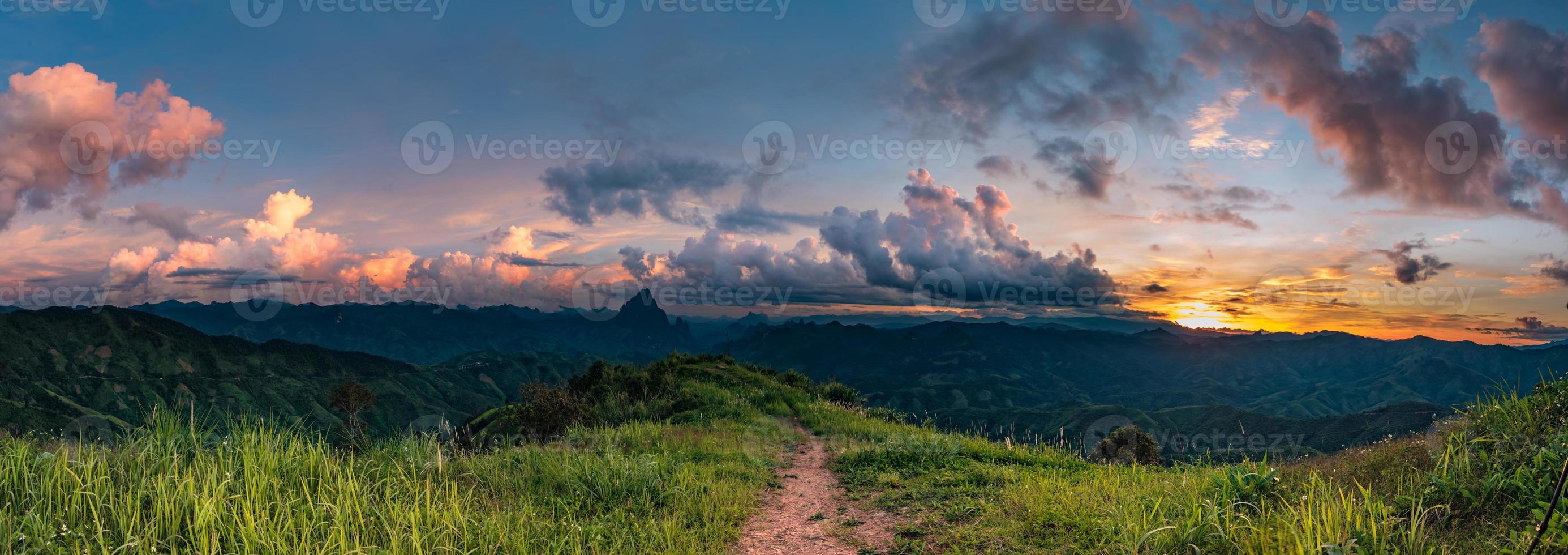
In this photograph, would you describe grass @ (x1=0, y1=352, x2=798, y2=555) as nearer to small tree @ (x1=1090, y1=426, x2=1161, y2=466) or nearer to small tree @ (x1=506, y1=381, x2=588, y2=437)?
small tree @ (x1=506, y1=381, x2=588, y2=437)

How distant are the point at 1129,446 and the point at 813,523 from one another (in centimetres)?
5137

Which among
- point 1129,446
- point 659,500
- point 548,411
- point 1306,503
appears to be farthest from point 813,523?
point 1129,446

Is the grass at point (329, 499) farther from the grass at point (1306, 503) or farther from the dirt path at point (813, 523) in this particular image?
the grass at point (1306, 503)

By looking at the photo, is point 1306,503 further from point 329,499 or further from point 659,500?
point 329,499

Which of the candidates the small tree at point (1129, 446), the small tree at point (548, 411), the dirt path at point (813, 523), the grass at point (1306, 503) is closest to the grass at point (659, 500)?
the grass at point (1306, 503)

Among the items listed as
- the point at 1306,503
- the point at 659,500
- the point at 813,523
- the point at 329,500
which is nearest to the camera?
the point at 1306,503

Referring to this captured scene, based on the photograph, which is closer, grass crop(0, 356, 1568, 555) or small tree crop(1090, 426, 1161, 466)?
grass crop(0, 356, 1568, 555)

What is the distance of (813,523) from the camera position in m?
10.2

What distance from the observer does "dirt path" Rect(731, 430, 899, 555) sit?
9.00m

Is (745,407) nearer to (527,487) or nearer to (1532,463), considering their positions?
(527,487)

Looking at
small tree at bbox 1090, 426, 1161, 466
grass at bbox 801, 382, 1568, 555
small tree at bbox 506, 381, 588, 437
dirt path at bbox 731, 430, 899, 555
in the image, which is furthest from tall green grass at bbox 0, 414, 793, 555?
small tree at bbox 1090, 426, 1161, 466

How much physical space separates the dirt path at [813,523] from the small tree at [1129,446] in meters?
36.9

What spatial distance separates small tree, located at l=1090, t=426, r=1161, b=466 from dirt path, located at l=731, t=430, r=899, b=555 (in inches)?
1454

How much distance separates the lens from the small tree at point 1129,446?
45375 mm
